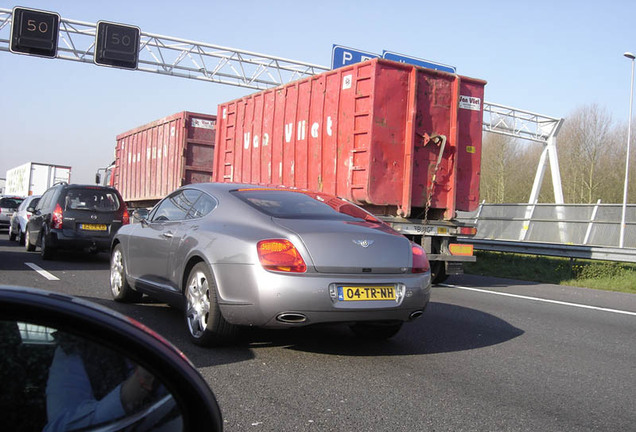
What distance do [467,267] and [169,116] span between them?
10.2 meters

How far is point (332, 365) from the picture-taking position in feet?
16.0

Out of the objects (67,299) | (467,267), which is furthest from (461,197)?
(67,299)

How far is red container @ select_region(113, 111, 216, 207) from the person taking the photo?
18.7 m

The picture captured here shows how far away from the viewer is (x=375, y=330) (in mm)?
5863

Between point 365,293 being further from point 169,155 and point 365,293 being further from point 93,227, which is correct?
point 169,155

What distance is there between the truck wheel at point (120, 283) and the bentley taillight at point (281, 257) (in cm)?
283

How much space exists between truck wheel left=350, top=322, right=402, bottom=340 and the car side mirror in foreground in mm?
4336

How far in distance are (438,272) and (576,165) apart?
1138 inches

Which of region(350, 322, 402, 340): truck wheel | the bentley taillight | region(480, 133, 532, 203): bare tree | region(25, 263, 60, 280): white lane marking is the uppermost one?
region(480, 133, 532, 203): bare tree

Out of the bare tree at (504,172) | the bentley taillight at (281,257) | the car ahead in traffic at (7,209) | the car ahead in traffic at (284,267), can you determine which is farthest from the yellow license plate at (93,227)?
the bare tree at (504,172)

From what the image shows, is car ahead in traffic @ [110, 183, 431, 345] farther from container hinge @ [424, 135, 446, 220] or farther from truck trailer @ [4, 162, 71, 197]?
truck trailer @ [4, 162, 71, 197]

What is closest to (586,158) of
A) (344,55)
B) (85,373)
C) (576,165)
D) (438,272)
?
(576,165)

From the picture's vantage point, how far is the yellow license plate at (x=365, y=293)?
4.83 meters

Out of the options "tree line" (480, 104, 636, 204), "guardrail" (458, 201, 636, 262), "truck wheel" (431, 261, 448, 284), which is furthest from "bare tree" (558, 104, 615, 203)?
"truck wheel" (431, 261, 448, 284)
